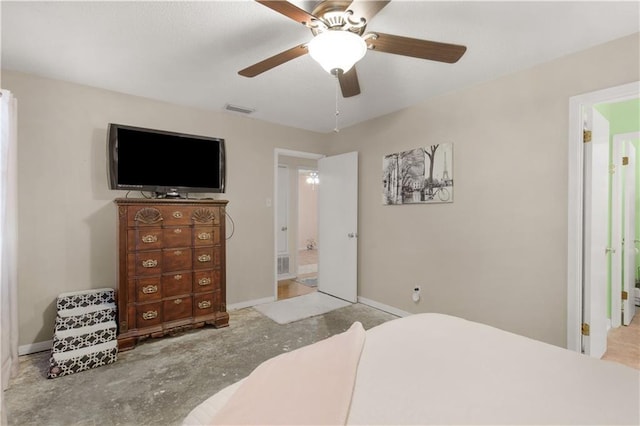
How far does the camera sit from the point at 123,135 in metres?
2.82

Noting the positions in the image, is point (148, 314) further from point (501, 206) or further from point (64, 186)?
point (501, 206)

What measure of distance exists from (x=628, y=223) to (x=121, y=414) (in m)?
4.96

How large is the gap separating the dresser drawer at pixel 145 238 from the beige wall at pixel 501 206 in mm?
2504

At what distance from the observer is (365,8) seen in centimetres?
139

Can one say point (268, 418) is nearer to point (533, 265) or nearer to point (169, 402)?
point (169, 402)

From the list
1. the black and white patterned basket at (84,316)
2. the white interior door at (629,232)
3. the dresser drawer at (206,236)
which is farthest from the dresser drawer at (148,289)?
the white interior door at (629,232)

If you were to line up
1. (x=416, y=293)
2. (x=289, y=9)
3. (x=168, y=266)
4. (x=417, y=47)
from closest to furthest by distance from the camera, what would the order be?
(x=289, y=9), (x=417, y=47), (x=168, y=266), (x=416, y=293)

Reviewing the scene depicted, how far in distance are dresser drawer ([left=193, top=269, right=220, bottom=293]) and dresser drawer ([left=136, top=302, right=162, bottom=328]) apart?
1.17 ft

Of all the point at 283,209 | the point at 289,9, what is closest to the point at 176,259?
the point at 289,9

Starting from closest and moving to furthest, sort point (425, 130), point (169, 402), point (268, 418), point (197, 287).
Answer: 1. point (268, 418)
2. point (169, 402)
3. point (197, 287)
4. point (425, 130)

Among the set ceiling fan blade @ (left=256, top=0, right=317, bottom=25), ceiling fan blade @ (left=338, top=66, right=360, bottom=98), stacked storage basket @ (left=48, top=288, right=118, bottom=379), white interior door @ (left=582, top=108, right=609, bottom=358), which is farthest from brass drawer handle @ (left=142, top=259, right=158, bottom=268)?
white interior door @ (left=582, top=108, right=609, bottom=358)

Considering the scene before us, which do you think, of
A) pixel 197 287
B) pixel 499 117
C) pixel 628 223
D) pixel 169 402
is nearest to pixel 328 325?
pixel 197 287

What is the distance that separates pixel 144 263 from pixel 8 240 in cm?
91

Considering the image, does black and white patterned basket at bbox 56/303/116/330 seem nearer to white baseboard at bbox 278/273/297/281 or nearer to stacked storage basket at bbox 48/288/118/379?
stacked storage basket at bbox 48/288/118/379
